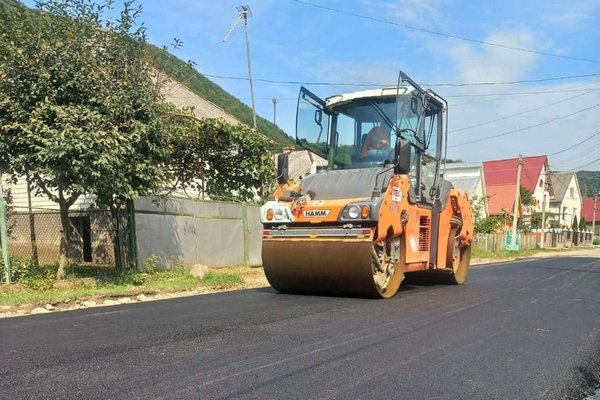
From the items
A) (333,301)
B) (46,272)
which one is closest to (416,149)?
(333,301)

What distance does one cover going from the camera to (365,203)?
7.40m

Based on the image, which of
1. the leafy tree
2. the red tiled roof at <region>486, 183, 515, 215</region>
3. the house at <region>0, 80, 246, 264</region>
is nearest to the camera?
the house at <region>0, 80, 246, 264</region>

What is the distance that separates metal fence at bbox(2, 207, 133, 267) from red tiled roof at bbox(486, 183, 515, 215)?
39.6 metres

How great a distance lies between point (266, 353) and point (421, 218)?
4.79 metres

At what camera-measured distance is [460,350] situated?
500 centimetres

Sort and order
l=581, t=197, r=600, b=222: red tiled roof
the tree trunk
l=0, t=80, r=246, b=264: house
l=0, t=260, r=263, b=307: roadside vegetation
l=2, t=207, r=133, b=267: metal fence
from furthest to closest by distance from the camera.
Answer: l=581, t=197, r=600, b=222: red tiled roof
l=0, t=80, r=246, b=264: house
l=2, t=207, r=133, b=267: metal fence
the tree trunk
l=0, t=260, r=263, b=307: roadside vegetation

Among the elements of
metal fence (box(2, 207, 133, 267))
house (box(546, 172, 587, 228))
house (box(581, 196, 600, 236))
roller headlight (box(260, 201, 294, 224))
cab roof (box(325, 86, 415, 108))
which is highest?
cab roof (box(325, 86, 415, 108))

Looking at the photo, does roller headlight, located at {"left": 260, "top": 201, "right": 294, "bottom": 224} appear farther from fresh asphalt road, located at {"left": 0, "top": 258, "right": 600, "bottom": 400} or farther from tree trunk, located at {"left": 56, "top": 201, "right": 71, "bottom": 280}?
tree trunk, located at {"left": 56, "top": 201, "right": 71, "bottom": 280}

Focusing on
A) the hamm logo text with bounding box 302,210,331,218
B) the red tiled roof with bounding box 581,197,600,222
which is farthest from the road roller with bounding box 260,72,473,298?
the red tiled roof with bounding box 581,197,600,222

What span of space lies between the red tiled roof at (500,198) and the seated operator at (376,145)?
41663 millimetres

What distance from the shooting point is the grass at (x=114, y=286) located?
338 inches

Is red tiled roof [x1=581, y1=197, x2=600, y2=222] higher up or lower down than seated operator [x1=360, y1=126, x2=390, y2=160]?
lower down

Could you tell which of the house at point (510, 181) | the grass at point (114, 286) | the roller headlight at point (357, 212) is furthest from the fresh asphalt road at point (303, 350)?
the house at point (510, 181)

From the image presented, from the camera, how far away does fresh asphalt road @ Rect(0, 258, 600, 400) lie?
3.84 m
